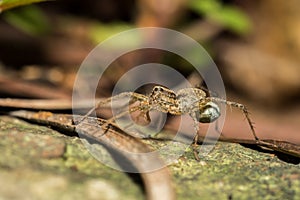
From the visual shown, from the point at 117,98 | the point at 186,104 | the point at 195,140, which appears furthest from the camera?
the point at 186,104

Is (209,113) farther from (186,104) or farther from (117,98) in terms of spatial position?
(117,98)

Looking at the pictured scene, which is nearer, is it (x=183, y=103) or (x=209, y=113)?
(x=209, y=113)

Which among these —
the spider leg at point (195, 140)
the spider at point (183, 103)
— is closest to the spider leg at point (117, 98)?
the spider at point (183, 103)

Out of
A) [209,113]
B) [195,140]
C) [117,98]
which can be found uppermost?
[117,98]

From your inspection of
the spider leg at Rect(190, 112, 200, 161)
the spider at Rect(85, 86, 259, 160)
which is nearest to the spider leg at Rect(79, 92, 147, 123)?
the spider at Rect(85, 86, 259, 160)

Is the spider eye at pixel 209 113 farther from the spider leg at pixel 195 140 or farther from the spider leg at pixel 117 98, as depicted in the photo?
the spider leg at pixel 117 98

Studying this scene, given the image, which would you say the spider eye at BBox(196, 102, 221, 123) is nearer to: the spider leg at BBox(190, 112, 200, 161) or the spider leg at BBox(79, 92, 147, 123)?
the spider leg at BBox(190, 112, 200, 161)

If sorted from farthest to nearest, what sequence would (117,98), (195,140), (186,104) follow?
(186,104) < (117,98) < (195,140)

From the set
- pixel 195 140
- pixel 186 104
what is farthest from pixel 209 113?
pixel 195 140

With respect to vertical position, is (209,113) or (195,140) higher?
(209,113)
